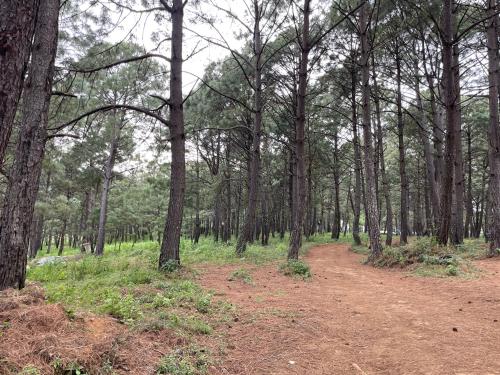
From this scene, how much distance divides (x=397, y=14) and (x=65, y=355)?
1401 centimetres

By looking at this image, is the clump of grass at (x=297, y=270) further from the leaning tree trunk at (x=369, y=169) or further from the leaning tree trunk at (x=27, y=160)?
the leaning tree trunk at (x=27, y=160)

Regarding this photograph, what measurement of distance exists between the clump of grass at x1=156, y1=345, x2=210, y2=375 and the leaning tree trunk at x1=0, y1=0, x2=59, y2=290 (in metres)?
2.89

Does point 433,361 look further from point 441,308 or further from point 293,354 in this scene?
point 441,308

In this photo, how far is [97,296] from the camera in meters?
4.84

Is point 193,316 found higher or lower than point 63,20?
lower

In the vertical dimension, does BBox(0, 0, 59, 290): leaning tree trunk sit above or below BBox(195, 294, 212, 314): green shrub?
above

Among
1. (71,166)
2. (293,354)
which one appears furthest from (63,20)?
(71,166)

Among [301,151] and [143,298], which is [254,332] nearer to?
[143,298]

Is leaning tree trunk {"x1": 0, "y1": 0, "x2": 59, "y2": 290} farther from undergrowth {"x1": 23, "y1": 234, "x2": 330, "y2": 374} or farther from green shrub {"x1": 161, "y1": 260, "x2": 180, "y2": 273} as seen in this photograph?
green shrub {"x1": 161, "y1": 260, "x2": 180, "y2": 273}

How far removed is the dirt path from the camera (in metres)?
3.06

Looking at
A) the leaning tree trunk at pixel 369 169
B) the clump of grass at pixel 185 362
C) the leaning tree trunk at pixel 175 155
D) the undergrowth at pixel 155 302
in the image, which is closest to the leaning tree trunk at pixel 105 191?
the undergrowth at pixel 155 302

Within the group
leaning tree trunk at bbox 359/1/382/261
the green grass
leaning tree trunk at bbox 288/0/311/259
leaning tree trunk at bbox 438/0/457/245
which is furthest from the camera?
leaning tree trunk at bbox 359/1/382/261

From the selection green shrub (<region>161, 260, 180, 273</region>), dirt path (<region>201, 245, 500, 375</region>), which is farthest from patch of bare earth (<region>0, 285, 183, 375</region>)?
green shrub (<region>161, 260, 180, 273</region>)

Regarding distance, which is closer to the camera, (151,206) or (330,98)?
(330,98)
